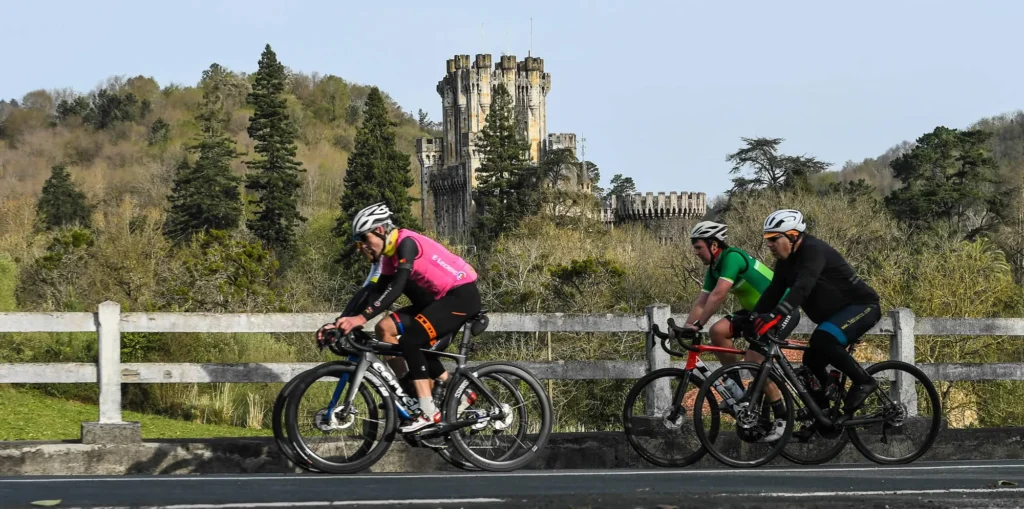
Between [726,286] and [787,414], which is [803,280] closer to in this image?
[726,286]

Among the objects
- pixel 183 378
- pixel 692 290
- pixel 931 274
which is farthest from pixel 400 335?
pixel 692 290

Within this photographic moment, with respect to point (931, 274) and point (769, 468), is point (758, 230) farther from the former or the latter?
point (769, 468)

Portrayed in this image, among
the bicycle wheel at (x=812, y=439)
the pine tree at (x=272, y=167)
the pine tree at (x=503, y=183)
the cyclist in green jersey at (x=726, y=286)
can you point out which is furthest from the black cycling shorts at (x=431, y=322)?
the pine tree at (x=503, y=183)

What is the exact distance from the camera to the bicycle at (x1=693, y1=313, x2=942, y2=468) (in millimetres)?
10328

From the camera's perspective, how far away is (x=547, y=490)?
26.2 ft

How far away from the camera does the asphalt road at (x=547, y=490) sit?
24.0 ft

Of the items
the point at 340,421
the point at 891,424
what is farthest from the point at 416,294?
the point at 891,424

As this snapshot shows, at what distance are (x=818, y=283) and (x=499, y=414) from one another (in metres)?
2.52

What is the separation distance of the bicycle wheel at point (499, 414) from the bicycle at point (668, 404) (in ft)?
3.07

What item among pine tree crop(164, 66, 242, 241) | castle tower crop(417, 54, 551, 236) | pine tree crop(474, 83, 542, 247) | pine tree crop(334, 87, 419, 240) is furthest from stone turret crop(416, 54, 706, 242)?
pine tree crop(334, 87, 419, 240)

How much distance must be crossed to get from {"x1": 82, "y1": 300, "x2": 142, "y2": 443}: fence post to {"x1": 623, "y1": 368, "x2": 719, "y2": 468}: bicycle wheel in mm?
3564

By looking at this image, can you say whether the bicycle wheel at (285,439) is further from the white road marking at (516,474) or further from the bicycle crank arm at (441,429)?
the bicycle crank arm at (441,429)

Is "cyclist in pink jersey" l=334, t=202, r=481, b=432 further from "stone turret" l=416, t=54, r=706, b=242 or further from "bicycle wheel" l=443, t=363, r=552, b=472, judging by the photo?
"stone turret" l=416, t=54, r=706, b=242

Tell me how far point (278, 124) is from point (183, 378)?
8100 centimetres
